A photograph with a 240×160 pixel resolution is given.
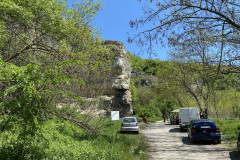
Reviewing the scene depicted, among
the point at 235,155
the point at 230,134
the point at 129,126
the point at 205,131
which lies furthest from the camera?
the point at 129,126

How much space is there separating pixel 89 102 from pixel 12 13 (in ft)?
19.8

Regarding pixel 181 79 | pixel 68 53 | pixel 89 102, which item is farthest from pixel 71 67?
pixel 181 79

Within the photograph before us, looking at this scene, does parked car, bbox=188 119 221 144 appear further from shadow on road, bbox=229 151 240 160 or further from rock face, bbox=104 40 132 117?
rock face, bbox=104 40 132 117

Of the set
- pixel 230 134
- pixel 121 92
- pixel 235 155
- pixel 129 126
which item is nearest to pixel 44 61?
pixel 129 126

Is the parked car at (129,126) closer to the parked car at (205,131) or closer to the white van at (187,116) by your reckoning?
the white van at (187,116)

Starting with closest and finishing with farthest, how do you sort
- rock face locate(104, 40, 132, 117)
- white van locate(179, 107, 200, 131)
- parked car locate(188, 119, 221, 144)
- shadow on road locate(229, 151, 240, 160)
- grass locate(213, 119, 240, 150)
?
shadow on road locate(229, 151, 240, 160) < grass locate(213, 119, 240, 150) < parked car locate(188, 119, 221, 144) < white van locate(179, 107, 200, 131) < rock face locate(104, 40, 132, 117)

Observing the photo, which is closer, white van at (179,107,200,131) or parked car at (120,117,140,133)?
parked car at (120,117,140,133)

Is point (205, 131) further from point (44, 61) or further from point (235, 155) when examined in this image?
point (44, 61)

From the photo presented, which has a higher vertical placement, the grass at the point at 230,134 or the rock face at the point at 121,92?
the rock face at the point at 121,92

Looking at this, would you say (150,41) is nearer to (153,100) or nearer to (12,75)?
(12,75)

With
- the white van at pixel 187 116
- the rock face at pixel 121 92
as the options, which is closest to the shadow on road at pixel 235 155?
the white van at pixel 187 116

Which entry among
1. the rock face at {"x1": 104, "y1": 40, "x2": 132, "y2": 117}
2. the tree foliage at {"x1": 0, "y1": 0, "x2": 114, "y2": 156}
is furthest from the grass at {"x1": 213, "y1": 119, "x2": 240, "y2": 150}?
the rock face at {"x1": 104, "y1": 40, "x2": 132, "y2": 117}

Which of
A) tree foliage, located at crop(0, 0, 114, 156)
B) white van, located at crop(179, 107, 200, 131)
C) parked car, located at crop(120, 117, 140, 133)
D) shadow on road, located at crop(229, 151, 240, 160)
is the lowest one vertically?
shadow on road, located at crop(229, 151, 240, 160)

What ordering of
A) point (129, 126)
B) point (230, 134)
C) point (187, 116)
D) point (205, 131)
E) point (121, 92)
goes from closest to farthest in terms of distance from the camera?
1. point (205, 131)
2. point (230, 134)
3. point (129, 126)
4. point (187, 116)
5. point (121, 92)
